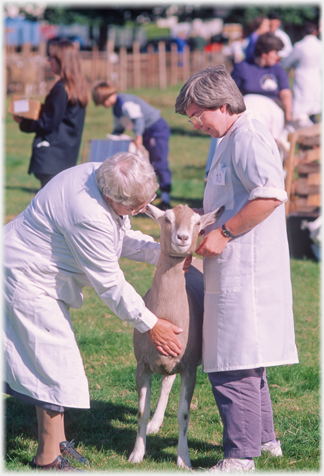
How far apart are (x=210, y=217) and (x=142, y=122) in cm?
590

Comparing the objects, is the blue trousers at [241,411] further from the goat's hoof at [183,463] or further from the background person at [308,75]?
the background person at [308,75]

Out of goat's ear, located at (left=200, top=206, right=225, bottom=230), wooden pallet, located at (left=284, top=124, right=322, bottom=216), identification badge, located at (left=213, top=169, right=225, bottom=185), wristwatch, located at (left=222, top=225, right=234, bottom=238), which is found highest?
identification badge, located at (left=213, top=169, right=225, bottom=185)

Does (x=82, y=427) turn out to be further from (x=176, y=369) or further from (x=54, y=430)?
(x=176, y=369)

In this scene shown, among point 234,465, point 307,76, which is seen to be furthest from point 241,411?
point 307,76

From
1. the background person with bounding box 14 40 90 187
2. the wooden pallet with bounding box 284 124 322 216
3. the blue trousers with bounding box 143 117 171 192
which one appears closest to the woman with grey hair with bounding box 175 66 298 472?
the background person with bounding box 14 40 90 187

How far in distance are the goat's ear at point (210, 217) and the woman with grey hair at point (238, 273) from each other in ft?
0.10

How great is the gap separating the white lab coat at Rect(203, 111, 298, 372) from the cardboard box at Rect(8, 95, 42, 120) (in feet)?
13.5

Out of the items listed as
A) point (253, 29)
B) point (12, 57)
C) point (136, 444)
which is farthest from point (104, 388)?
point (12, 57)

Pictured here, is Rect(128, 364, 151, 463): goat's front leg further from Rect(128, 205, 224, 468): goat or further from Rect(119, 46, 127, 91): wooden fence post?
Rect(119, 46, 127, 91): wooden fence post

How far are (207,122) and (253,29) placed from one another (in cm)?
709

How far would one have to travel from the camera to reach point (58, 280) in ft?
10.9

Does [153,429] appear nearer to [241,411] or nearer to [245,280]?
[241,411]

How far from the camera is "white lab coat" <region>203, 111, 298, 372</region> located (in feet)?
10.4

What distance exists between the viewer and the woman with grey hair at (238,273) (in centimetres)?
312
